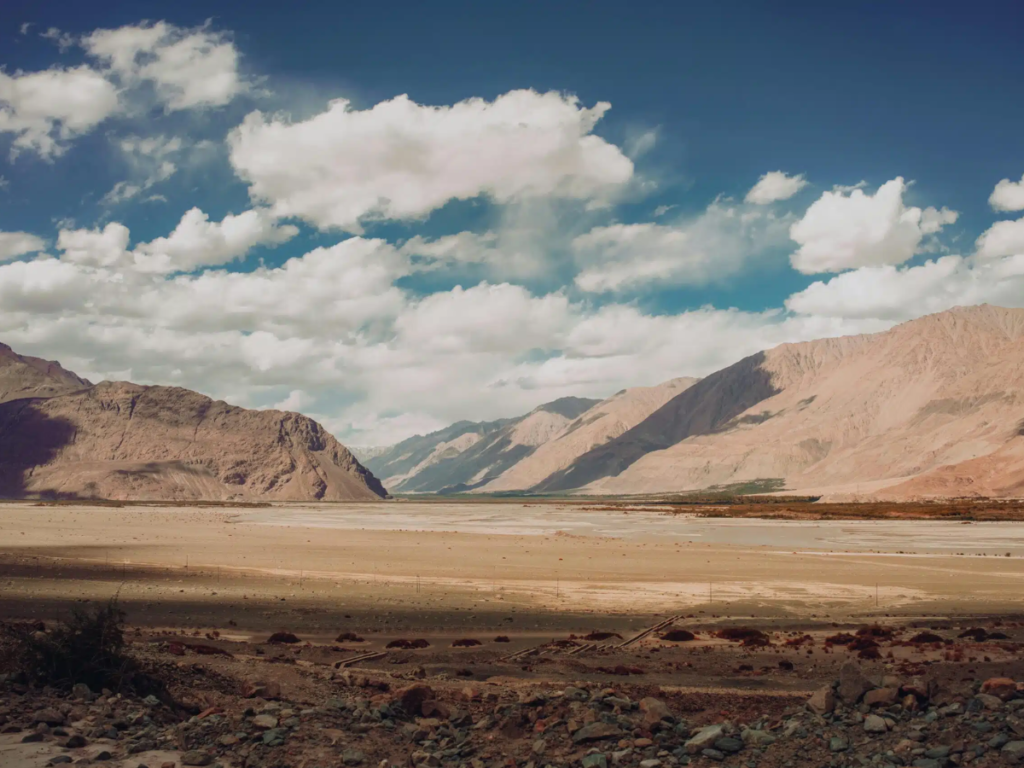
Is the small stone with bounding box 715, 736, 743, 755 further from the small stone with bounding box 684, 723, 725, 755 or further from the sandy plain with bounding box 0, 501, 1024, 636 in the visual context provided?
the sandy plain with bounding box 0, 501, 1024, 636

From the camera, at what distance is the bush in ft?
45.8

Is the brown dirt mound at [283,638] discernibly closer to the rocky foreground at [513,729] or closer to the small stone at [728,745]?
the rocky foreground at [513,729]

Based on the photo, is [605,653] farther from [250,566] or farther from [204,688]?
[250,566]

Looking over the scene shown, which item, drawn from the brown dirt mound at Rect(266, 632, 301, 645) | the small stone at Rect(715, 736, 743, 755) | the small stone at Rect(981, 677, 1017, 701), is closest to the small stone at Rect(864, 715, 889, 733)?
the small stone at Rect(715, 736, 743, 755)

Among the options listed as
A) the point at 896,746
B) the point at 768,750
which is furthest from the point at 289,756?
the point at 896,746

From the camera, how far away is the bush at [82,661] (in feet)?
45.8

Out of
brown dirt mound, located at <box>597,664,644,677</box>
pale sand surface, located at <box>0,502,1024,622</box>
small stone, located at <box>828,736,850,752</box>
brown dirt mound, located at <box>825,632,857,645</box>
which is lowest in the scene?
pale sand surface, located at <box>0,502,1024,622</box>

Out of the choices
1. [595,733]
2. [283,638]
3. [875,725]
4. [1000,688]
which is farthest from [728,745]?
[283,638]

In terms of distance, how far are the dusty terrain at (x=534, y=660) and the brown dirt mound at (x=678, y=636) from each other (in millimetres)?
78

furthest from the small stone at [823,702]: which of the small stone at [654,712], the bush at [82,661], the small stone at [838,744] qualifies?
the bush at [82,661]

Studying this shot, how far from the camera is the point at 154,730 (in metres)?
12.0

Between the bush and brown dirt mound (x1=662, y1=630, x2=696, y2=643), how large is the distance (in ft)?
50.3

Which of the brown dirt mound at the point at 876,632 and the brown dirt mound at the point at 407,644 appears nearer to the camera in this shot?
the brown dirt mound at the point at 407,644

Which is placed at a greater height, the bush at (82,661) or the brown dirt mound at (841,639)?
the bush at (82,661)
